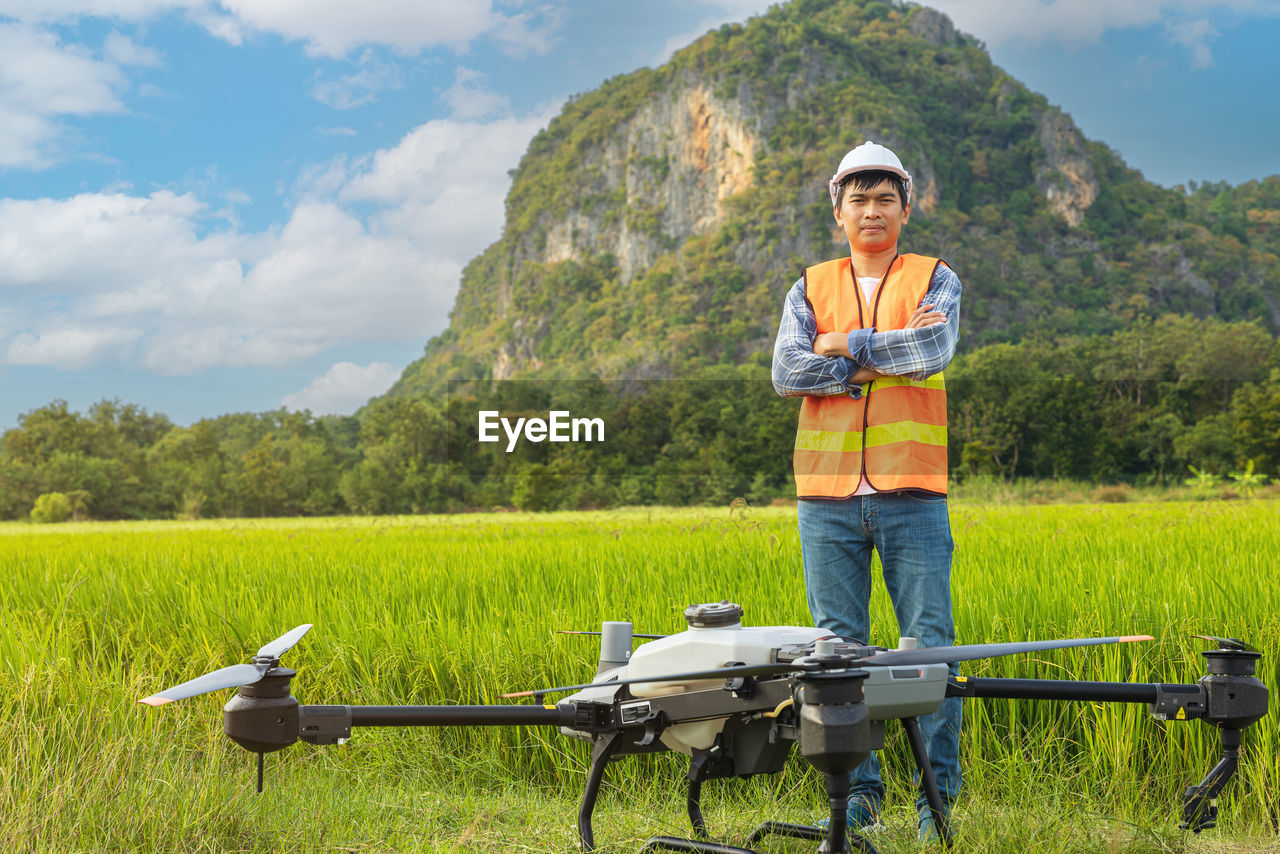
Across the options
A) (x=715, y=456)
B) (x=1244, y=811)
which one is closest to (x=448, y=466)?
(x=715, y=456)

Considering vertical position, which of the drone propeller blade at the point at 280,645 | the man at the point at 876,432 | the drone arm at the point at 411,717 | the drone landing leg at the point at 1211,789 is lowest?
the drone landing leg at the point at 1211,789

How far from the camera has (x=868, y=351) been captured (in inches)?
126

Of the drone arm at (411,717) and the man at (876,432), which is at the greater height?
the man at (876,432)

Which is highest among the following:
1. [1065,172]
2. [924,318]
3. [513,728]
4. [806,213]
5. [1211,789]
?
[1065,172]

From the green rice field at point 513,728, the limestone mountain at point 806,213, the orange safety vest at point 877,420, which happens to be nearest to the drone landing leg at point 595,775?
the green rice field at point 513,728

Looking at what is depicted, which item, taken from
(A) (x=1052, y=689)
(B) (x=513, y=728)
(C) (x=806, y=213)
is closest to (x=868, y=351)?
(A) (x=1052, y=689)

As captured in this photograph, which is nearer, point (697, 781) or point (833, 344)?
point (697, 781)

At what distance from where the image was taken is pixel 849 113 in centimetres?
13725

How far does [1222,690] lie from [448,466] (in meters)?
68.4

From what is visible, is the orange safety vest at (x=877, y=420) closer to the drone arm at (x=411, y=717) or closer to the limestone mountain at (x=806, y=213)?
the drone arm at (x=411, y=717)

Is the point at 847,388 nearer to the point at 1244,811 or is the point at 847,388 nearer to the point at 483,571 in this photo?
the point at 1244,811

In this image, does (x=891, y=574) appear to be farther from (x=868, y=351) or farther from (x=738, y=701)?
(x=738, y=701)

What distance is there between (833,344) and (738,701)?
64.8 inches

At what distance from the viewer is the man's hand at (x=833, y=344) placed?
3.26 meters
